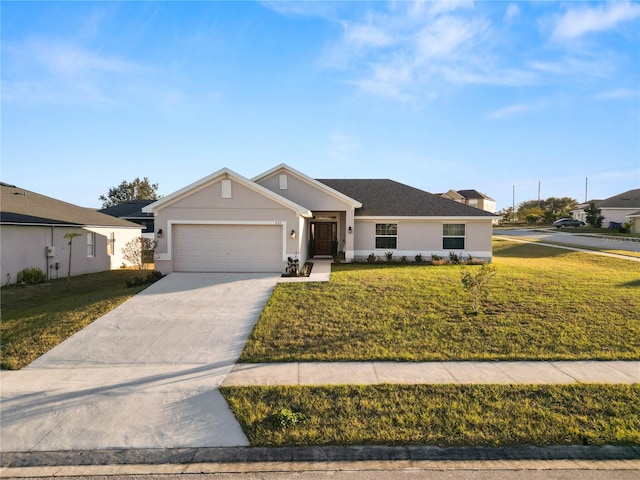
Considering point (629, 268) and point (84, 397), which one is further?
point (629, 268)

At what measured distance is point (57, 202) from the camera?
21.7 m

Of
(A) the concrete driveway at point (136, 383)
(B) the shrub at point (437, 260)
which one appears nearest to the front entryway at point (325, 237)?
(B) the shrub at point (437, 260)

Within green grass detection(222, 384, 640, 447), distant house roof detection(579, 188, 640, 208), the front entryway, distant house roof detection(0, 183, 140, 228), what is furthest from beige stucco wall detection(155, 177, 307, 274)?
distant house roof detection(579, 188, 640, 208)

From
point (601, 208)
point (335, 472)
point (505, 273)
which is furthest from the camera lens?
point (601, 208)

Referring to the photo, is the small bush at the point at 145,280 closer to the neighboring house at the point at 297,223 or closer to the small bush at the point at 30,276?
the neighboring house at the point at 297,223

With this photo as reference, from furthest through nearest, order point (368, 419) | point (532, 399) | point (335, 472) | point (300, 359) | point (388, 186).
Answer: point (388, 186), point (300, 359), point (532, 399), point (368, 419), point (335, 472)

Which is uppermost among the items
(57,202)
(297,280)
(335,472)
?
(57,202)

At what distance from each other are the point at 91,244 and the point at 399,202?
1728 centimetres

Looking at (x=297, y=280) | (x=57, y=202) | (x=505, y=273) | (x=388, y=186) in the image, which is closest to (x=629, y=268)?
(x=505, y=273)

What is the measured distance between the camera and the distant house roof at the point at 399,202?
2034cm

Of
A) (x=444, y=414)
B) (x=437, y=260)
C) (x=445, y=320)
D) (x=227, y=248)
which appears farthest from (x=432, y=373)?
(x=437, y=260)

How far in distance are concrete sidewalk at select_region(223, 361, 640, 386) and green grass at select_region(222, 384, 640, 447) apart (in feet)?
0.92

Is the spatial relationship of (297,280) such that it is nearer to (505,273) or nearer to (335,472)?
(505,273)

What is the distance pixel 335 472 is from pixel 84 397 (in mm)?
4596
